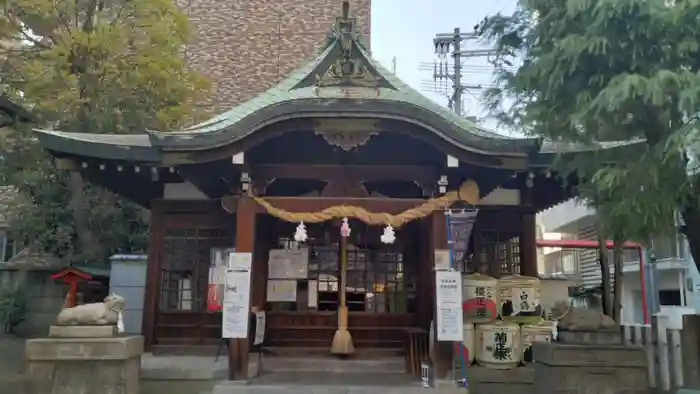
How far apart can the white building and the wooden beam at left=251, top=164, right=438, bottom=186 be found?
6231mm

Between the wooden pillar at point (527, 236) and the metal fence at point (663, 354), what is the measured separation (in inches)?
89.5

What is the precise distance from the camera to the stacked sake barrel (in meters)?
10.4

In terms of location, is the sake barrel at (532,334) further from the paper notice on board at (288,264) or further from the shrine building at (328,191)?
the paper notice on board at (288,264)

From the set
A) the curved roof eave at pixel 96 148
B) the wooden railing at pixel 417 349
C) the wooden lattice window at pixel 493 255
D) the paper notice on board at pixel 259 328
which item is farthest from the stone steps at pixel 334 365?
the curved roof eave at pixel 96 148

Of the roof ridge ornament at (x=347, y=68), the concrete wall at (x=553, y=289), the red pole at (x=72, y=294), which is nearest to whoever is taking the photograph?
the roof ridge ornament at (x=347, y=68)

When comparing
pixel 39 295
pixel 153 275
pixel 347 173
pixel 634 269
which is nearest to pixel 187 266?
pixel 153 275

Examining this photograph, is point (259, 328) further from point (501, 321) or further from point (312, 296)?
point (501, 321)

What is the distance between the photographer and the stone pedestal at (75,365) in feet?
27.4

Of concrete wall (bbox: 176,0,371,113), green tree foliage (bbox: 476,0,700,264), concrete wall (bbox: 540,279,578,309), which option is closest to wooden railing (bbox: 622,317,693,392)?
A: green tree foliage (bbox: 476,0,700,264)

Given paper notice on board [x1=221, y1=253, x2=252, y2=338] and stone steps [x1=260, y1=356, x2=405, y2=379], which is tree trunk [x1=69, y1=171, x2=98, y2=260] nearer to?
stone steps [x1=260, y1=356, x2=405, y2=379]

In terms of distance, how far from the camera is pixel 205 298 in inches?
455

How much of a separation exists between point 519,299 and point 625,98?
5.01 meters

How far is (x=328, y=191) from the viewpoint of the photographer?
9867 millimetres

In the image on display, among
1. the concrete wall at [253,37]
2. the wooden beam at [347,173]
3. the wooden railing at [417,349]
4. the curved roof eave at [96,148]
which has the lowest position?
the wooden railing at [417,349]
